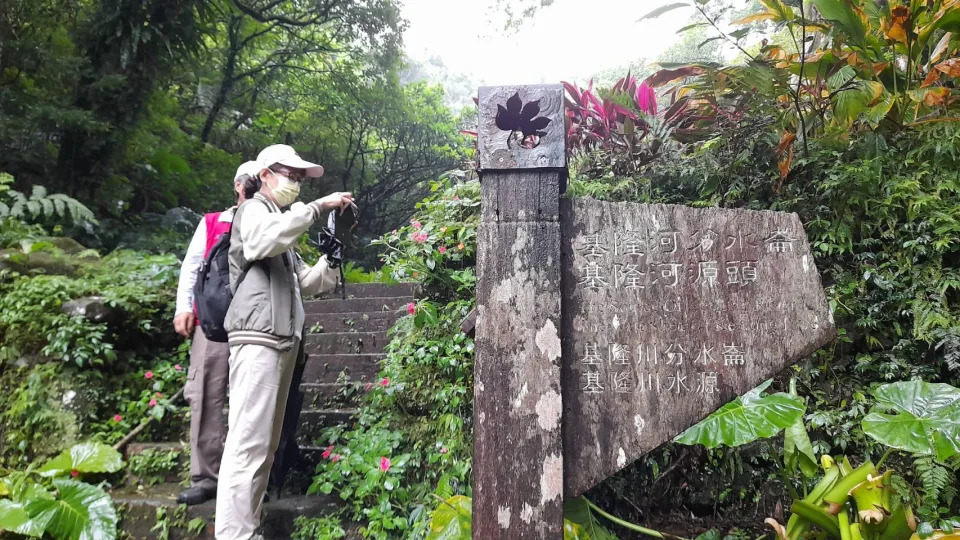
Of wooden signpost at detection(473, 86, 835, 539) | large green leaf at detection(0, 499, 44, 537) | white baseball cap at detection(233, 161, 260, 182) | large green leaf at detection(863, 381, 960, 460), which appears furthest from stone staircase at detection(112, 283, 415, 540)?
large green leaf at detection(863, 381, 960, 460)

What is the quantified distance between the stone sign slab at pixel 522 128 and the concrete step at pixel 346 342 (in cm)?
295

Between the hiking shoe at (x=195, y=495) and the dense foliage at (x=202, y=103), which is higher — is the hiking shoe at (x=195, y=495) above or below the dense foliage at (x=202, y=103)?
below

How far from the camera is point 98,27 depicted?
5.63m

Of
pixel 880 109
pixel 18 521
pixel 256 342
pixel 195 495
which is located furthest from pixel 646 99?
pixel 18 521

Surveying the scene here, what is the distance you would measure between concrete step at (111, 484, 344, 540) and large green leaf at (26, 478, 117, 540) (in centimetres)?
14

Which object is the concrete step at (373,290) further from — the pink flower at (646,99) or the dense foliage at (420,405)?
the pink flower at (646,99)

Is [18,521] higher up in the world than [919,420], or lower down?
lower down

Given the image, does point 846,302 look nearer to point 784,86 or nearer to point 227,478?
point 784,86

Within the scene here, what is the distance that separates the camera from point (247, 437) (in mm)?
2223

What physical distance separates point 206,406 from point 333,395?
1018mm

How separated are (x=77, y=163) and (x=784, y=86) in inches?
255

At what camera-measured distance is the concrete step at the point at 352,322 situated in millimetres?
4863

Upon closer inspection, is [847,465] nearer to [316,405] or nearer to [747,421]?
[747,421]

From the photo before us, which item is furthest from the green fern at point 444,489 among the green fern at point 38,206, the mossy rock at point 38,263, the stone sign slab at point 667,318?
the green fern at point 38,206
